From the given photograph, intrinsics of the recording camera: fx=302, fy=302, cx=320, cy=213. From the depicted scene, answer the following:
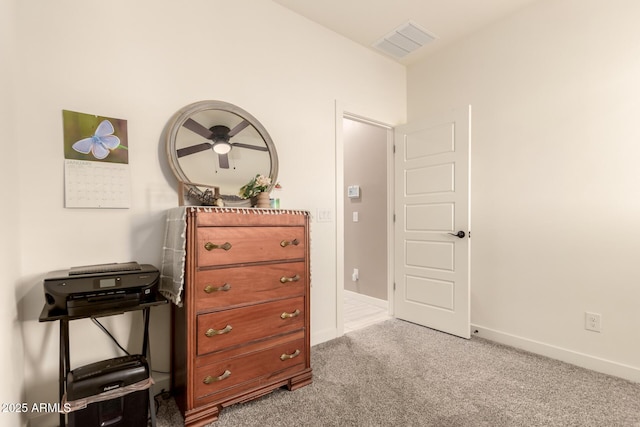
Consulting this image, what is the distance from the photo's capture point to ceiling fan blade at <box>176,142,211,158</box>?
195 centimetres

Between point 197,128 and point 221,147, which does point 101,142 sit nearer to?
point 197,128

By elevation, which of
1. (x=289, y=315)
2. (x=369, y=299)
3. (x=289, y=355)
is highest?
(x=289, y=315)

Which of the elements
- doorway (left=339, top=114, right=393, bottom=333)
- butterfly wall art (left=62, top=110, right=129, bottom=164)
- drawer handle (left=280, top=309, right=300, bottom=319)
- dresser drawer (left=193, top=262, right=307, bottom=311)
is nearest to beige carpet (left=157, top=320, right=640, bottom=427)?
drawer handle (left=280, top=309, right=300, bottom=319)

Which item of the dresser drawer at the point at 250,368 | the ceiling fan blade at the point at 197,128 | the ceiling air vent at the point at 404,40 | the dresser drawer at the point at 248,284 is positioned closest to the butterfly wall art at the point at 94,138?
the ceiling fan blade at the point at 197,128

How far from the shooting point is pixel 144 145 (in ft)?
6.09

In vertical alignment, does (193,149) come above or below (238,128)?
below

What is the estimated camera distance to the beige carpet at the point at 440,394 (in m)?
1.65

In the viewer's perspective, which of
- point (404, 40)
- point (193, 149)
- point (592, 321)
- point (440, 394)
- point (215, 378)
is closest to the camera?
point (215, 378)

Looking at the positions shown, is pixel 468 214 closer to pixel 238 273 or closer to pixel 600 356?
pixel 600 356

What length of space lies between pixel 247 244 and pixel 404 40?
8.29 feet

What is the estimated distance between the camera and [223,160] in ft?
6.97

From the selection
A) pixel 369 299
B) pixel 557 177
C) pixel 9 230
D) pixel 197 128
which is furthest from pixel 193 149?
pixel 369 299

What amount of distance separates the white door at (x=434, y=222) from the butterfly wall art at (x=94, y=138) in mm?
2543

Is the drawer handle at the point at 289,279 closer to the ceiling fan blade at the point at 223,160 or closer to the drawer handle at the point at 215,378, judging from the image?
the drawer handle at the point at 215,378
